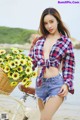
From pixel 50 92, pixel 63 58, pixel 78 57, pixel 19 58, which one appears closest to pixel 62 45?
pixel 63 58

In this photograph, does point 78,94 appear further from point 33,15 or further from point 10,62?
point 10,62

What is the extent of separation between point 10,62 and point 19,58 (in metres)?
0.07

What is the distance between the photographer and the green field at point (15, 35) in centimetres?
476

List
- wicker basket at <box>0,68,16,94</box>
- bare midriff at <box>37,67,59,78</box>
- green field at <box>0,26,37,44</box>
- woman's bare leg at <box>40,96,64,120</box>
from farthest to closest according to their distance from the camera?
green field at <box>0,26,37,44</box> < bare midriff at <box>37,67,59,78</box> < woman's bare leg at <box>40,96,64,120</box> < wicker basket at <box>0,68,16,94</box>

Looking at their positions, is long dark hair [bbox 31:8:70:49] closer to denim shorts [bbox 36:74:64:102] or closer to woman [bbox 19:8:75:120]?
woman [bbox 19:8:75:120]

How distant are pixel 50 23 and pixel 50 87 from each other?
1.55ft

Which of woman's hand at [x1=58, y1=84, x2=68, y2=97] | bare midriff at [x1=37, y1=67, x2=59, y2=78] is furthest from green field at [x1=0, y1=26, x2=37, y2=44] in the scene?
woman's hand at [x1=58, y1=84, x2=68, y2=97]

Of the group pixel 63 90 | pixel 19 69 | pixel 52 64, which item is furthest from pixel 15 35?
pixel 19 69

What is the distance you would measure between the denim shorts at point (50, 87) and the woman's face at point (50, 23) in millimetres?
354

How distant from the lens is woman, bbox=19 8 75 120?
256 centimetres

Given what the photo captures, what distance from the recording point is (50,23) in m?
2.67

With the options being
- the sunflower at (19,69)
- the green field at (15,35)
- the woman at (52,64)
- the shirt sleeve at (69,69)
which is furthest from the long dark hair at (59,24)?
the green field at (15,35)

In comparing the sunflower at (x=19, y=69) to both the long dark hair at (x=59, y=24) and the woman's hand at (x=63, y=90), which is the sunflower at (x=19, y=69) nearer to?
the woman's hand at (x=63, y=90)

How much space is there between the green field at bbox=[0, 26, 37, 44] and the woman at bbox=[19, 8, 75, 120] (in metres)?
1.99
